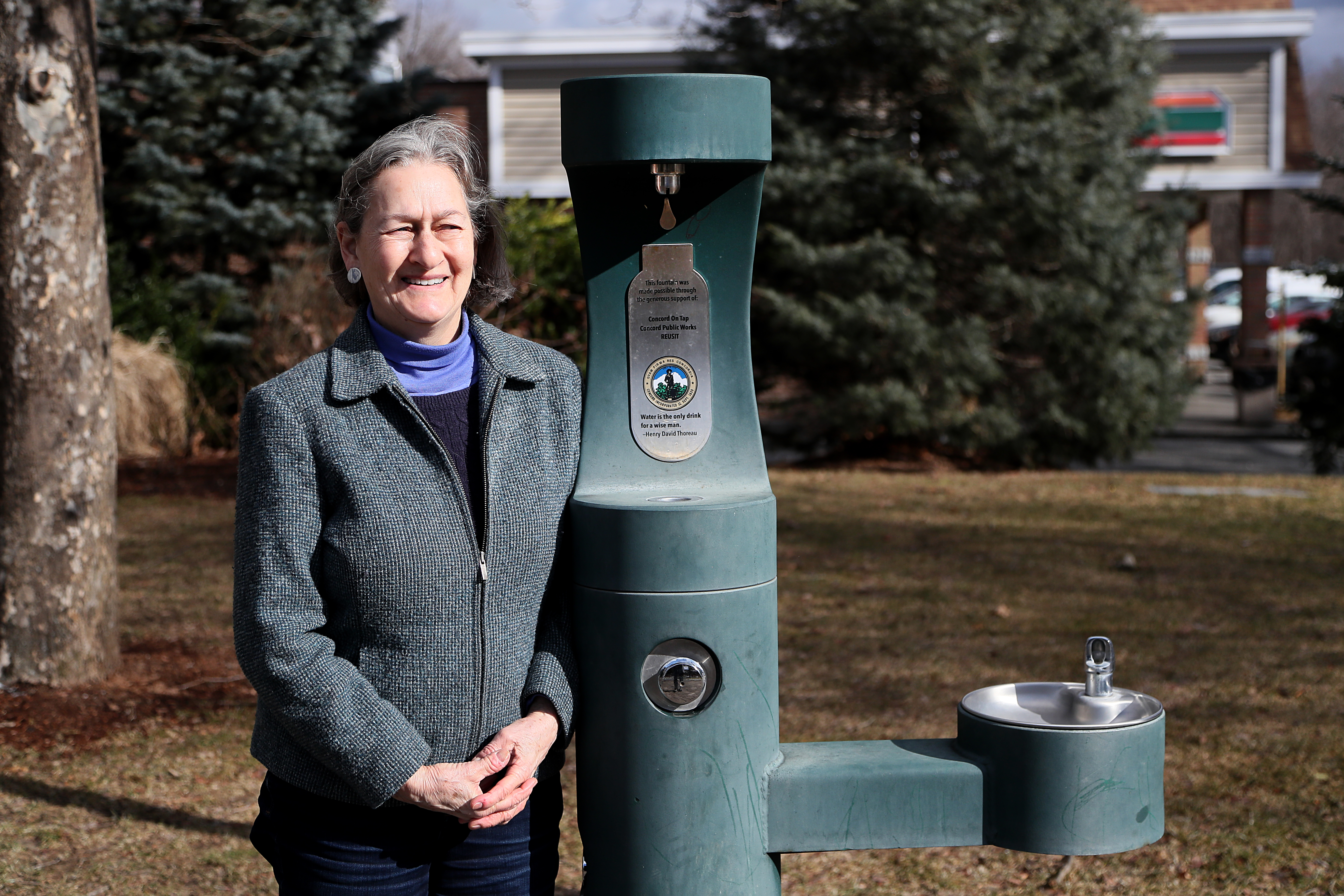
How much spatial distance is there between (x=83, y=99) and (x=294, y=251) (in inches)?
286

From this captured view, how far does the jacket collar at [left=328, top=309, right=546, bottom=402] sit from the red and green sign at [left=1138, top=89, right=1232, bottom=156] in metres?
16.2

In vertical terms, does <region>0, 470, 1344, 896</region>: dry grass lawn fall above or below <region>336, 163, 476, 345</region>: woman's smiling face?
below

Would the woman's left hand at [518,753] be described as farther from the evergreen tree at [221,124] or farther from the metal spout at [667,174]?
the evergreen tree at [221,124]

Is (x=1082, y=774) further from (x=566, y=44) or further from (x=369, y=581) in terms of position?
(x=566, y=44)

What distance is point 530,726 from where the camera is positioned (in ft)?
6.36

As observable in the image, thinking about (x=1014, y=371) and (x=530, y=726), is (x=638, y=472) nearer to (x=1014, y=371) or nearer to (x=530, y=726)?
(x=530, y=726)

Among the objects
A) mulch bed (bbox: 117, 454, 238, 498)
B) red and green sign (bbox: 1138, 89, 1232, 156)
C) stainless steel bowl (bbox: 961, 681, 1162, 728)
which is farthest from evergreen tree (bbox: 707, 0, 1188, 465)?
stainless steel bowl (bbox: 961, 681, 1162, 728)

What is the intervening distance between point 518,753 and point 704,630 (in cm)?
34

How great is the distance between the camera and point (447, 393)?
6.55 ft

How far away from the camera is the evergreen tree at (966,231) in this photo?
10.3 metres

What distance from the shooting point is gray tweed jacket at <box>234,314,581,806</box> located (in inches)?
70.7

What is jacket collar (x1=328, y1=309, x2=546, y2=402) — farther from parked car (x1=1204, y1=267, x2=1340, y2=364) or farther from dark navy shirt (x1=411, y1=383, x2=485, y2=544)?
parked car (x1=1204, y1=267, x2=1340, y2=364)

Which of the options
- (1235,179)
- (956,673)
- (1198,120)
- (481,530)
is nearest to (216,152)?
(956,673)

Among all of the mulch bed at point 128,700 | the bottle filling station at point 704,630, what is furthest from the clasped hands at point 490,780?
the mulch bed at point 128,700
